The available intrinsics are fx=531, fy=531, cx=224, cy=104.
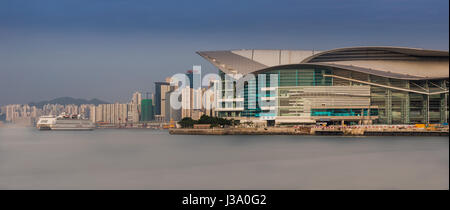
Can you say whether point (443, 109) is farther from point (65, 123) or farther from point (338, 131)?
point (65, 123)

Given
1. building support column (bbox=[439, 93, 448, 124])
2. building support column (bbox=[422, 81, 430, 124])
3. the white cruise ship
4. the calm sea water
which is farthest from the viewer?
the white cruise ship

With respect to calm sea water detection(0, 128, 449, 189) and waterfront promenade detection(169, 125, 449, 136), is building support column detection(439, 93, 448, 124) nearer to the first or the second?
waterfront promenade detection(169, 125, 449, 136)

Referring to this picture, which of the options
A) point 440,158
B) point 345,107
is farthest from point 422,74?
point 440,158

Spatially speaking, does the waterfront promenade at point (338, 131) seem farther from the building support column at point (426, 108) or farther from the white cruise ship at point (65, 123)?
the white cruise ship at point (65, 123)

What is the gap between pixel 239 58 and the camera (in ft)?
284

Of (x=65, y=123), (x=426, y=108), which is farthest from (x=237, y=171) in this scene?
(x=65, y=123)

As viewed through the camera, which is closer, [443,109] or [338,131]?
[338,131]

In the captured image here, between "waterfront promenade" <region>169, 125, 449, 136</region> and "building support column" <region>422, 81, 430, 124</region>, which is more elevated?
"building support column" <region>422, 81, 430, 124</region>

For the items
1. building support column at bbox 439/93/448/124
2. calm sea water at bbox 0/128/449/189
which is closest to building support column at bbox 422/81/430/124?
building support column at bbox 439/93/448/124

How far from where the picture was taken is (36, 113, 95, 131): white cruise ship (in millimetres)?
113250

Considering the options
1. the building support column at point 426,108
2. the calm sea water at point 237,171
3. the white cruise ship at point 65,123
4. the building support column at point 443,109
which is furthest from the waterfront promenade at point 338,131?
the white cruise ship at point 65,123

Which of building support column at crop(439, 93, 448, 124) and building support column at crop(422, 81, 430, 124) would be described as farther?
building support column at crop(422, 81, 430, 124)

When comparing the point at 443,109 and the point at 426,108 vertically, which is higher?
the point at 426,108

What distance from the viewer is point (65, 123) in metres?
113
